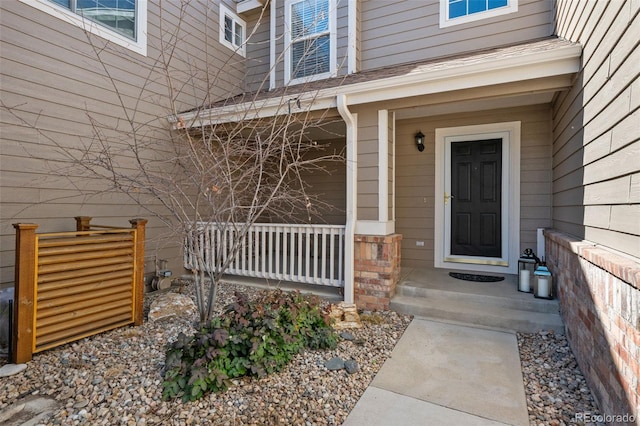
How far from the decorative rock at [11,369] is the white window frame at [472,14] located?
6.11 metres

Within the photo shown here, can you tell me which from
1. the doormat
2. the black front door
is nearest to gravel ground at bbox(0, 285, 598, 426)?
the doormat

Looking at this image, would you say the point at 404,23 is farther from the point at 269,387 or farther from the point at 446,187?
the point at 269,387

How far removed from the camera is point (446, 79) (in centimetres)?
335

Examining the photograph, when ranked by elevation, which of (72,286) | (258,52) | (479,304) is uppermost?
(258,52)

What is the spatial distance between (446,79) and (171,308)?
3.91 metres

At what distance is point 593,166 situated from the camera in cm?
240

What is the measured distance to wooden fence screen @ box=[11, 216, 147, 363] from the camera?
2551 millimetres

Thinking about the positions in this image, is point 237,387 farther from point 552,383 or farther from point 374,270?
point 552,383

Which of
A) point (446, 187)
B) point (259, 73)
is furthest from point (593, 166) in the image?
point (259, 73)

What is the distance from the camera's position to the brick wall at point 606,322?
5.14ft

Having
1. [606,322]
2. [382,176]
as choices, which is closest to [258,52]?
[382,176]

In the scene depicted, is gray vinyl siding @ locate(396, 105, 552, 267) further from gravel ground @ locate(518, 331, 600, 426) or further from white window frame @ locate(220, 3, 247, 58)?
white window frame @ locate(220, 3, 247, 58)

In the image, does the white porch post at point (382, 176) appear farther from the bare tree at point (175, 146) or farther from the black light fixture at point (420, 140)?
the black light fixture at point (420, 140)

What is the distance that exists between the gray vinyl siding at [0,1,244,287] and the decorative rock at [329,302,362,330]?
197 cm
